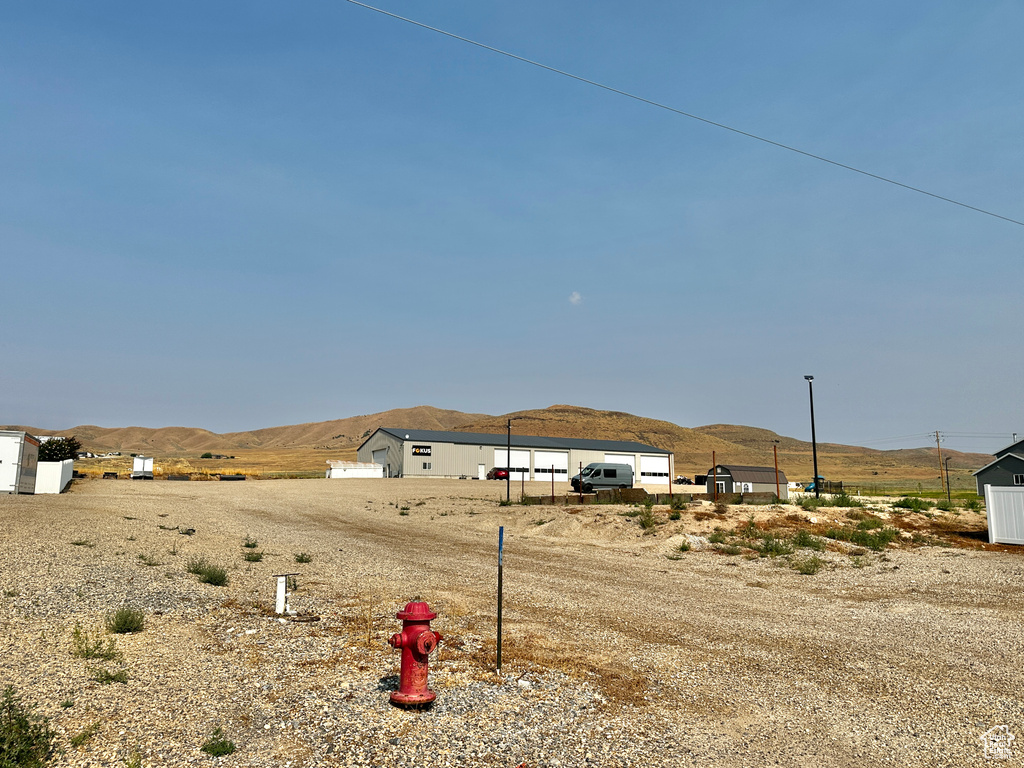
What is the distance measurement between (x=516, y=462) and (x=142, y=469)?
36.7 metres

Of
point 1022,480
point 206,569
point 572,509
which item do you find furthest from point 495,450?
point 206,569

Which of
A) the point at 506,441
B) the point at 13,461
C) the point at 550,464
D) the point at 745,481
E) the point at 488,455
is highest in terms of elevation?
the point at 506,441

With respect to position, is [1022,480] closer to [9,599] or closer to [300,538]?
[300,538]

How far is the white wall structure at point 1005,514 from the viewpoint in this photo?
71.1 ft

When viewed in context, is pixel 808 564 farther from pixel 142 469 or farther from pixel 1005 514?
pixel 142 469

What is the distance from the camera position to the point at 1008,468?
4681 cm

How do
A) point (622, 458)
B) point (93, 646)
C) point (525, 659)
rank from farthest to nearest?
point (622, 458) < point (525, 659) < point (93, 646)

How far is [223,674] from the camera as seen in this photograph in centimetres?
742

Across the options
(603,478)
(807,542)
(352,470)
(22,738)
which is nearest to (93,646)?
(22,738)

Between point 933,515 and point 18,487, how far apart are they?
146 ft

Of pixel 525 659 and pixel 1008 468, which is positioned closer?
pixel 525 659

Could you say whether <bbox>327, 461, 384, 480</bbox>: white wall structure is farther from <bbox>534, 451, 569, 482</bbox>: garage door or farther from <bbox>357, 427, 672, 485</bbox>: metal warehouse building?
<bbox>534, 451, 569, 482</bbox>: garage door

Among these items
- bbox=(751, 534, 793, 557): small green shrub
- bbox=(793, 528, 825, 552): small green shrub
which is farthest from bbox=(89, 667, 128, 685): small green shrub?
bbox=(793, 528, 825, 552): small green shrub

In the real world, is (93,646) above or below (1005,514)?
below
